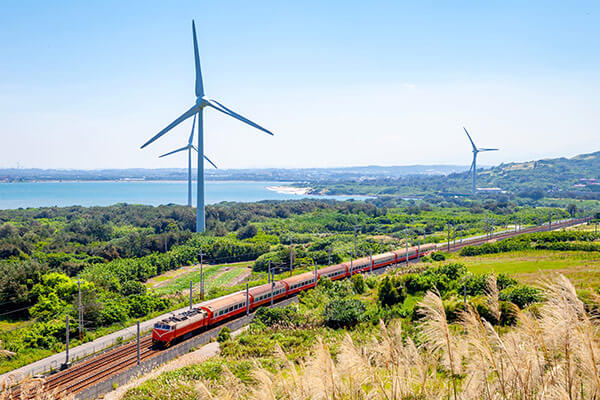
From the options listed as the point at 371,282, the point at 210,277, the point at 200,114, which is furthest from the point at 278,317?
the point at 200,114

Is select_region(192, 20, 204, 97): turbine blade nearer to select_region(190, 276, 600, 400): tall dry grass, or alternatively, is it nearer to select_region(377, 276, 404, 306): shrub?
select_region(377, 276, 404, 306): shrub

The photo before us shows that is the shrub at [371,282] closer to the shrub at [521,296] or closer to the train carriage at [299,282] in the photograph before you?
the train carriage at [299,282]

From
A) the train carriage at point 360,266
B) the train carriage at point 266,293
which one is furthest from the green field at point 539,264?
the train carriage at point 266,293

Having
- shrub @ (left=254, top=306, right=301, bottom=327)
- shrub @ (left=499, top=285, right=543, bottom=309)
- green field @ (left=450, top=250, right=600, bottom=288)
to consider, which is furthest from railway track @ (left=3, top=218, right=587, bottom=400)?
green field @ (left=450, top=250, right=600, bottom=288)

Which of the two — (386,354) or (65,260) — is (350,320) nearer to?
(386,354)

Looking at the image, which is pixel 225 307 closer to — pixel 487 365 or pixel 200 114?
pixel 487 365

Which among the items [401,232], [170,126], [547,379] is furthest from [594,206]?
[547,379]
